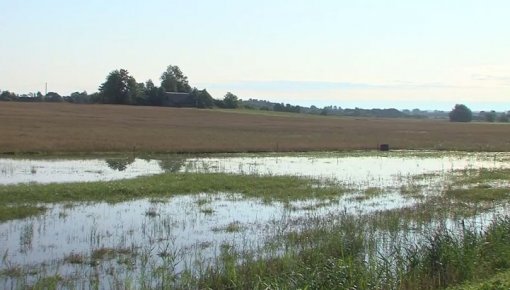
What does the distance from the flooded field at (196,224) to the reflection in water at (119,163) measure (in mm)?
842

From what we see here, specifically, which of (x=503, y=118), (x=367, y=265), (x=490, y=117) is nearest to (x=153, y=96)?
(x=490, y=117)

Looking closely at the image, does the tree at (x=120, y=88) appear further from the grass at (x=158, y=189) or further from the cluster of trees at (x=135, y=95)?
the grass at (x=158, y=189)

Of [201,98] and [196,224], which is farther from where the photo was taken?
[201,98]

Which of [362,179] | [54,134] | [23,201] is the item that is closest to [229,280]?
[23,201]

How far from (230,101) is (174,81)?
2106cm

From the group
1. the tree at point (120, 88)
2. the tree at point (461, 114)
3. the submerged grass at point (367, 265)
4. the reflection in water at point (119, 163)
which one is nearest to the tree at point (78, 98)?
the tree at point (120, 88)

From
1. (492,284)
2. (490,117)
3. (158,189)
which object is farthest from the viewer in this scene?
(490,117)

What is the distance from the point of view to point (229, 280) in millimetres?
10344

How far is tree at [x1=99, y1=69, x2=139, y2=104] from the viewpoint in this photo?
132250 mm

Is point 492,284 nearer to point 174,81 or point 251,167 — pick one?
point 251,167

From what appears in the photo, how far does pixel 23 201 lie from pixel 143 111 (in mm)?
81781

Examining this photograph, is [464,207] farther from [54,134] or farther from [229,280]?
[54,134]

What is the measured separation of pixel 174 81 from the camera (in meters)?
157

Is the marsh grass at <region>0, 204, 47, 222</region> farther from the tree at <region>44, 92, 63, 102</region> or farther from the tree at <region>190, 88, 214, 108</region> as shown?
the tree at <region>44, 92, 63, 102</region>
